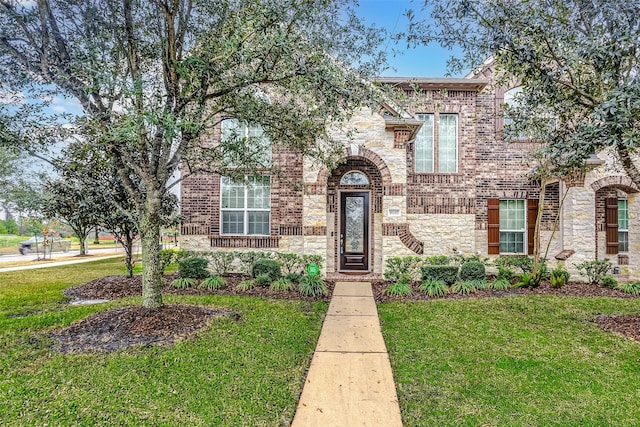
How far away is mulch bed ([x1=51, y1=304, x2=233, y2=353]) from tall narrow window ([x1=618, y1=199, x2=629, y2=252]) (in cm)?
1224

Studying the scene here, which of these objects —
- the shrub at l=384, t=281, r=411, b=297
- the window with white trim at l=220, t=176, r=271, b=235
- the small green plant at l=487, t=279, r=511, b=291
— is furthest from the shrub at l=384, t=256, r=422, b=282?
the window with white trim at l=220, t=176, r=271, b=235

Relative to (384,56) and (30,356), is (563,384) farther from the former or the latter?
(30,356)

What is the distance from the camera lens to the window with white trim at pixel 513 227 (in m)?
11.2

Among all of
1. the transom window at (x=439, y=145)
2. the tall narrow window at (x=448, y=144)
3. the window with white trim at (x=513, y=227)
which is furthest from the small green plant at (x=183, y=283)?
the window with white trim at (x=513, y=227)

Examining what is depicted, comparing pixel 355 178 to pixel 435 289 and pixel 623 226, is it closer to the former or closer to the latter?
pixel 435 289

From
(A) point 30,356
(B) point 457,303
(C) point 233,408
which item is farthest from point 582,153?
(A) point 30,356

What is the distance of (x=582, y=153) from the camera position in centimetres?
481

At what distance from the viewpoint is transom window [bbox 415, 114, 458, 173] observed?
436 inches

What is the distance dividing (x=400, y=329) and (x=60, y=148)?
22.8 ft

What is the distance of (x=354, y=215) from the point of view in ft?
37.7

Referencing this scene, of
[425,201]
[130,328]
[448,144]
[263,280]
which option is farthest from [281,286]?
[448,144]

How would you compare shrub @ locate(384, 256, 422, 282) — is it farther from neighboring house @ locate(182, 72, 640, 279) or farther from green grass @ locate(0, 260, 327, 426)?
green grass @ locate(0, 260, 327, 426)

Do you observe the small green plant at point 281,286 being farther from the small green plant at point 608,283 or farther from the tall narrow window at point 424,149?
the small green plant at point 608,283

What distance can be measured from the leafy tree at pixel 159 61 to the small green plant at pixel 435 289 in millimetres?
4908
